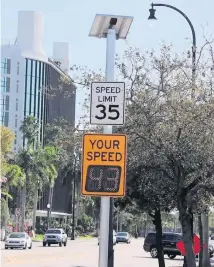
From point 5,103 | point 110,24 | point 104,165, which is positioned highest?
point 5,103

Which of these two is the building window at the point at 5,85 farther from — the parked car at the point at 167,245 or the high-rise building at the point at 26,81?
the parked car at the point at 167,245

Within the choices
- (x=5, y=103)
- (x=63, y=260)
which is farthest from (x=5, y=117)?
(x=63, y=260)

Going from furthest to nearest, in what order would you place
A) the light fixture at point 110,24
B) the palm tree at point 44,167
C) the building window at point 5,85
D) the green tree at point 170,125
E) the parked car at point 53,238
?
the building window at point 5,85 < the palm tree at point 44,167 < the parked car at point 53,238 < the green tree at point 170,125 < the light fixture at point 110,24

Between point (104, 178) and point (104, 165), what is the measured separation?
17 cm

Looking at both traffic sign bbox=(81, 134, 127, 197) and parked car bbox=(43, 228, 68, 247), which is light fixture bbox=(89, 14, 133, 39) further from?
parked car bbox=(43, 228, 68, 247)

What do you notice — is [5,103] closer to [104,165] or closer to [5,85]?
[5,85]

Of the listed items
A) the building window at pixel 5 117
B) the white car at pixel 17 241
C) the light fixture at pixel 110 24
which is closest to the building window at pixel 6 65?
the building window at pixel 5 117

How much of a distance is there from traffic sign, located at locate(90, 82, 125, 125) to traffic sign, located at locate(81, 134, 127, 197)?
24 cm

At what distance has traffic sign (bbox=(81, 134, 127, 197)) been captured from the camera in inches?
Result: 322

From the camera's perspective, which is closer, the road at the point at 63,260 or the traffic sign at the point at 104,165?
the traffic sign at the point at 104,165

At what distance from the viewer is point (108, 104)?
27.5 feet

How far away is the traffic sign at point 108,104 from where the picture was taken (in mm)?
8336

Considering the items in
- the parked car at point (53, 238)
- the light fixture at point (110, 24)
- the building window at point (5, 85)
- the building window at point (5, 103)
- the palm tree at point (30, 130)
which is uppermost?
the building window at point (5, 85)

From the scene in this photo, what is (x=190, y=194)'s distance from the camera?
44.9 ft
